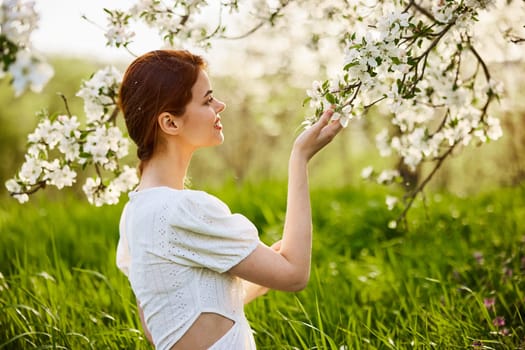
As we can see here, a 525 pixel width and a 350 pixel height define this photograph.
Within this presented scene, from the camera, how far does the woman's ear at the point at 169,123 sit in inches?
69.5

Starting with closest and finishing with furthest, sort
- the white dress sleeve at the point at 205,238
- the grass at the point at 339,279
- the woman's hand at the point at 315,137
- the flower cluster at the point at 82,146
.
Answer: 1. the white dress sleeve at the point at 205,238
2. the woman's hand at the point at 315,137
3. the flower cluster at the point at 82,146
4. the grass at the point at 339,279

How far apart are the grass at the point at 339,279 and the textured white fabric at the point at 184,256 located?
52 centimetres

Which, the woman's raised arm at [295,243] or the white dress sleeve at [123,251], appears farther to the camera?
the white dress sleeve at [123,251]

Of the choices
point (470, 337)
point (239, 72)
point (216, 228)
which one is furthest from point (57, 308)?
point (239, 72)

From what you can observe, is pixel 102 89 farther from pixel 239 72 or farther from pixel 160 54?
pixel 239 72

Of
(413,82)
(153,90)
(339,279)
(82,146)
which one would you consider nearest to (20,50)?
(153,90)

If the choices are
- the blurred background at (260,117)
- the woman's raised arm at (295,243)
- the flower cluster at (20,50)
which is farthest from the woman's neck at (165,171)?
the blurred background at (260,117)

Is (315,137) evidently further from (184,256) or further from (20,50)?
(20,50)

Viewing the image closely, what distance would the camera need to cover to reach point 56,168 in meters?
2.35

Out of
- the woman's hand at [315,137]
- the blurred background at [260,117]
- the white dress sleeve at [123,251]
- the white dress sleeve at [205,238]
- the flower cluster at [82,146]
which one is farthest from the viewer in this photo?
the blurred background at [260,117]

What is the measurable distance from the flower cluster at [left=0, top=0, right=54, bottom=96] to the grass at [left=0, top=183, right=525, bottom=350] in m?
1.15

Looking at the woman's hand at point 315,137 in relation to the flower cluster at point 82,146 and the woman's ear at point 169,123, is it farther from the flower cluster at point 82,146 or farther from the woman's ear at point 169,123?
the flower cluster at point 82,146

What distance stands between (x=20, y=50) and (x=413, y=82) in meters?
1.40

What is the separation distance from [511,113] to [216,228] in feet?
25.0
